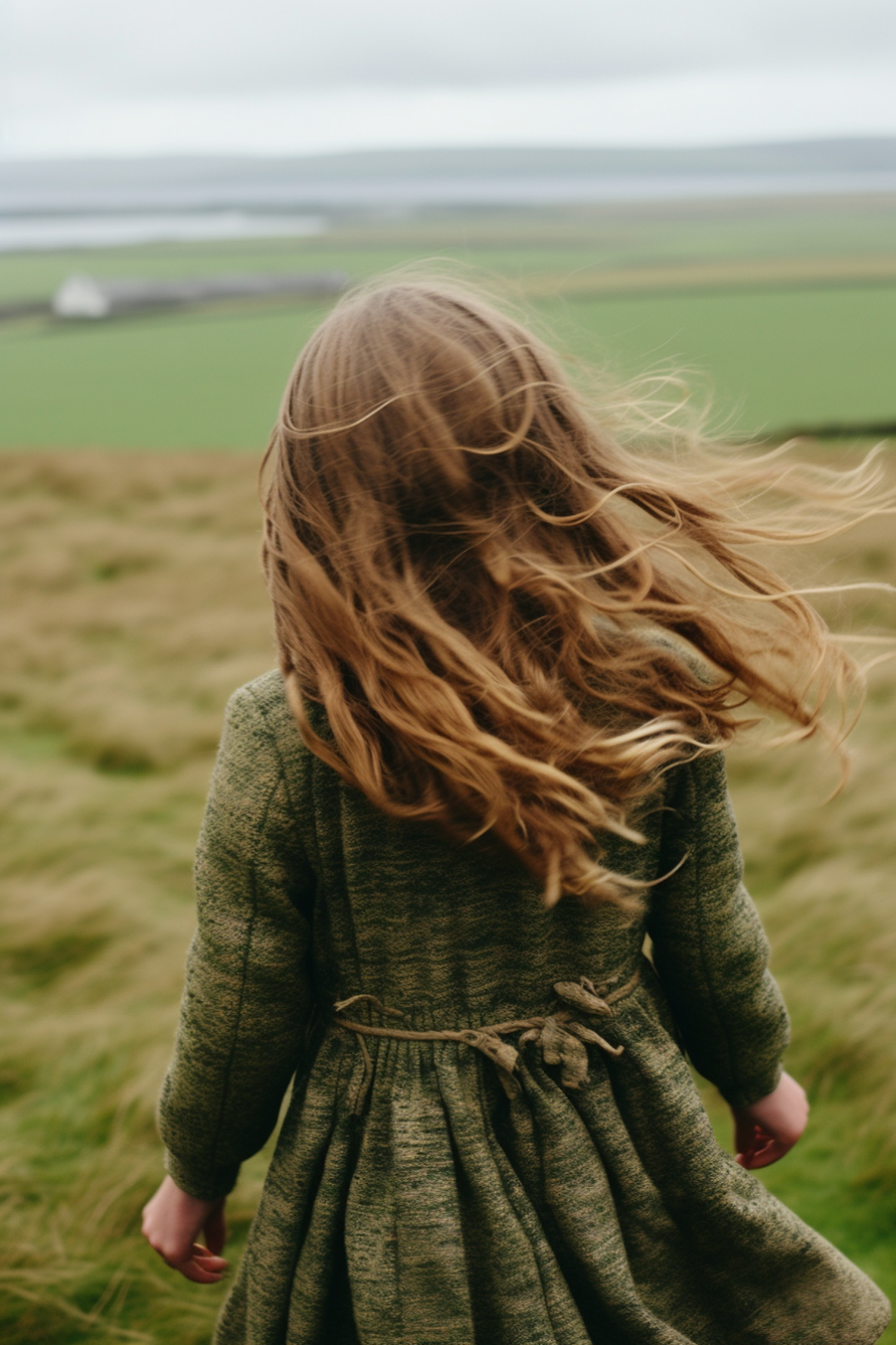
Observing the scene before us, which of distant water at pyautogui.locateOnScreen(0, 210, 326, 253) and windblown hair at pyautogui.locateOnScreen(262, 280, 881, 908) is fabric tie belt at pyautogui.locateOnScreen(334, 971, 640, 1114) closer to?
windblown hair at pyautogui.locateOnScreen(262, 280, 881, 908)

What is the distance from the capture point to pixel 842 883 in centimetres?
257

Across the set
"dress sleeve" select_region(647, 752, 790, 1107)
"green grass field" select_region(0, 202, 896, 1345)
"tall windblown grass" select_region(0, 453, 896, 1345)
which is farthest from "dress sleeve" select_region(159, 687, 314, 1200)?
"tall windblown grass" select_region(0, 453, 896, 1345)

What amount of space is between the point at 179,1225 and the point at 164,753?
2332 mm

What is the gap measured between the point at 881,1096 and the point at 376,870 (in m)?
1.46

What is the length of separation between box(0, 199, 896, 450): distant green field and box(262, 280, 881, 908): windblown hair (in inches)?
110

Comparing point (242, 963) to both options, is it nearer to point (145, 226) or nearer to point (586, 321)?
point (586, 321)

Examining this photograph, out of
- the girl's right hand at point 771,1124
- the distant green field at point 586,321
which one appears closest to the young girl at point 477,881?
the girl's right hand at point 771,1124

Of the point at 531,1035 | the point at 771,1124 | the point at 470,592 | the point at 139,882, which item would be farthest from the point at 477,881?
the point at 139,882

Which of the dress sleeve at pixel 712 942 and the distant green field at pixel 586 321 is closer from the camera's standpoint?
the dress sleeve at pixel 712 942

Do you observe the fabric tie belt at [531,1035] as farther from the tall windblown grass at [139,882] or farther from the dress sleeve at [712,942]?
the tall windblown grass at [139,882]

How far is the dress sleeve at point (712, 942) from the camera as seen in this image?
43.4 inches

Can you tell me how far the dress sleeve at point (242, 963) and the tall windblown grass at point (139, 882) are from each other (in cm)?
83

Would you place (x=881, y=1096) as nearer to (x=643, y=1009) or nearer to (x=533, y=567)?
(x=643, y=1009)

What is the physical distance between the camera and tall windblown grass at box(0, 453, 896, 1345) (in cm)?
184
